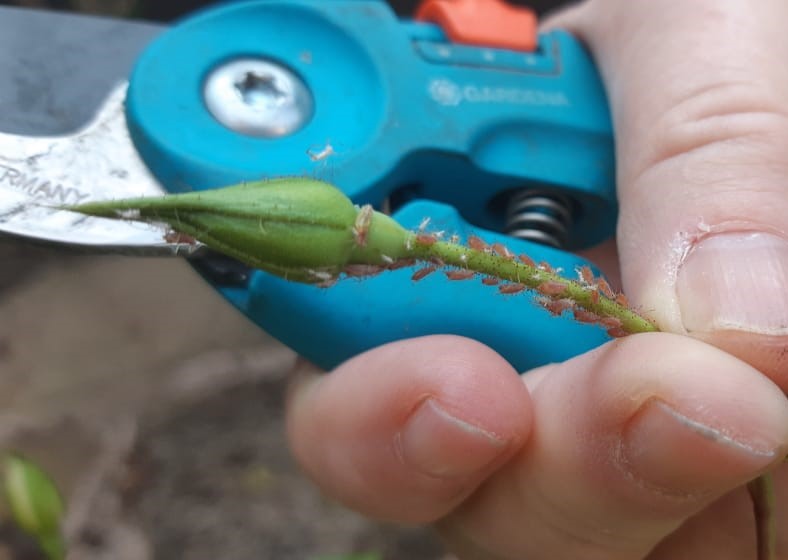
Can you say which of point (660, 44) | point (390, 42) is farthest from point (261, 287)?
point (660, 44)

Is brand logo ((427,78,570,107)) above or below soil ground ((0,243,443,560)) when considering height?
above

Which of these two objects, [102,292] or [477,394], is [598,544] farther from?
[102,292]

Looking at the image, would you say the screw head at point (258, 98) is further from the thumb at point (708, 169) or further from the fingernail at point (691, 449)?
the fingernail at point (691, 449)

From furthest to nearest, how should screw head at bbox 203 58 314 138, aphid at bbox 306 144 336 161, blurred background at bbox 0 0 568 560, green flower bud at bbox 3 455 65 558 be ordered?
1. blurred background at bbox 0 0 568 560
2. green flower bud at bbox 3 455 65 558
3. screw head at bbox 203 58 314 138
4. aphid at bbox 306 144 336 161

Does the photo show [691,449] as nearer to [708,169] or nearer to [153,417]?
[708,169]

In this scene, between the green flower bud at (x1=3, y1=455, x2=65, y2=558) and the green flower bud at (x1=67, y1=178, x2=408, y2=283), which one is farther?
the green flower bud at (x1=3, y1=455, x2=65, y2=558)

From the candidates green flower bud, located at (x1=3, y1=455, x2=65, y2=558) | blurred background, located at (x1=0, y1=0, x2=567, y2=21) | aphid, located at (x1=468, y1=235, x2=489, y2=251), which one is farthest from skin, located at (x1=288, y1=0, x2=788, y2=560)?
blurred background, located at (x1=0, y1=0, x2=567, y2=21)

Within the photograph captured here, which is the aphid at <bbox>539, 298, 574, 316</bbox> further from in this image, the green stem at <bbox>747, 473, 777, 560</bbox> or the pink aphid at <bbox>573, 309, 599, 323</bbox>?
the green stem at <bbox>747, 473, 777, 560</bbox>
